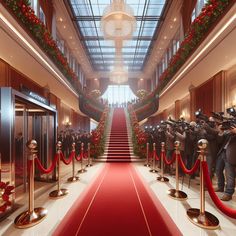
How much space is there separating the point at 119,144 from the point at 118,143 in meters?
0.12

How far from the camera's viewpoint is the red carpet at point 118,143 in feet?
27.7

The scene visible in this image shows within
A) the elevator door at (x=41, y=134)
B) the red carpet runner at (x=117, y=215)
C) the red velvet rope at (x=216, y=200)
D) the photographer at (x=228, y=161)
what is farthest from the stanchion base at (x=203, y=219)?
the elevator door at (x=41, y=134)

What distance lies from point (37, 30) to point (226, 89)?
662 cm

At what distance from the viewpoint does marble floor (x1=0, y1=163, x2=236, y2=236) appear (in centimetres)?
256

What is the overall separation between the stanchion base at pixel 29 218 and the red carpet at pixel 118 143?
207 inches

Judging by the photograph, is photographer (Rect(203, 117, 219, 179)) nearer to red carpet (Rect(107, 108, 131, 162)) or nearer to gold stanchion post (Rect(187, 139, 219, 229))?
gold stanchion post (Rect(187, 139, 219, 229))

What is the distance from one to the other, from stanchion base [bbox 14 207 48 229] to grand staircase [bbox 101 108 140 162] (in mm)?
5247

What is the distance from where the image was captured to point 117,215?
3.00 m

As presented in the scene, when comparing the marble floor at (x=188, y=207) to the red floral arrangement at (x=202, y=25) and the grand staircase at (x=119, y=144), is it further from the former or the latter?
the red floral arrangement at (x=202, y=25)

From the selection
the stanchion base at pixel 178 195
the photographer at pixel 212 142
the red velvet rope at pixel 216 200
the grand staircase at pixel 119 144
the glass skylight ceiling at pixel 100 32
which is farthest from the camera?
the glass skylight ceiling at pixel 100 32

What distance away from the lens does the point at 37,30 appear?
6.08 m

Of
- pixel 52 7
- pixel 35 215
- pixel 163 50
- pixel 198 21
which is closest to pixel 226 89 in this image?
pixel 198 21

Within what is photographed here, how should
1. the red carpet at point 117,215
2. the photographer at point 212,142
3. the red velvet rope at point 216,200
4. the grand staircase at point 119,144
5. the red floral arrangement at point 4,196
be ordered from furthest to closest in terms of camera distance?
the grand staircase at point 119,144 → the photographer at point 212,142 → the red floral arrangement at point 4,196 → the red carpet at point 117,215 → the red velvet rope at point 216,200

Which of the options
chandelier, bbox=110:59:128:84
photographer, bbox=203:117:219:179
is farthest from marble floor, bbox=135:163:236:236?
chandelier, bbox=110:59:128:84
